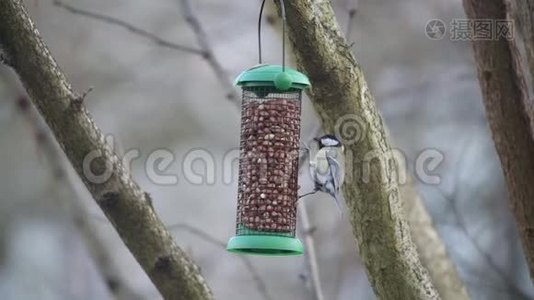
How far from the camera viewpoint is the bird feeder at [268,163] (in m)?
2.99

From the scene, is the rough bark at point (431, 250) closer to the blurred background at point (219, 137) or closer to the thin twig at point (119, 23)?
the thin twig at point (119, 23)

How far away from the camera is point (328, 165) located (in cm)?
283

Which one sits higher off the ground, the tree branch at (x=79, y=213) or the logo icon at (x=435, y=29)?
the logo icon at (x=435, y=29)

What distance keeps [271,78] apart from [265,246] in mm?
507

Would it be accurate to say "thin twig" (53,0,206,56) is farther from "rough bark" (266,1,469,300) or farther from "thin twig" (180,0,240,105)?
"rough bark" (266,1,469,300)

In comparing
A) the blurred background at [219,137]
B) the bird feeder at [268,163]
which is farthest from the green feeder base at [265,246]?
the blurred background at [219,137]

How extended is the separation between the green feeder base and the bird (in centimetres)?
20

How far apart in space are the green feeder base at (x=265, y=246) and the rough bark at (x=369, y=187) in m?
0.25

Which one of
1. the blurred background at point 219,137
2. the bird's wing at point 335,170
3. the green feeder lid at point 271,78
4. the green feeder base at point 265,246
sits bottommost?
the green feeder base at point 265,246

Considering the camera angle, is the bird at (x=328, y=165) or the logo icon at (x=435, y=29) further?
the logo icon at (x=435, y=29)

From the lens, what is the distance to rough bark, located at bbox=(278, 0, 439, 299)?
2562mm

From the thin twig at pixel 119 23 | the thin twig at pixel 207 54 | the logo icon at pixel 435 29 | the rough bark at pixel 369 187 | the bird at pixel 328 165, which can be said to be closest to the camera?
the rough bark at pixel 369 187

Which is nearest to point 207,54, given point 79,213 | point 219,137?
point 79,213

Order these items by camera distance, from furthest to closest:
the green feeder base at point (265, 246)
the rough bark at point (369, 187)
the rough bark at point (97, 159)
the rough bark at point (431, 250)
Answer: the rough bark at point (431, 250), the green feeder base at point (265, 246), the rough bark at point (369, 187), the rough bark at point (97, 159)
